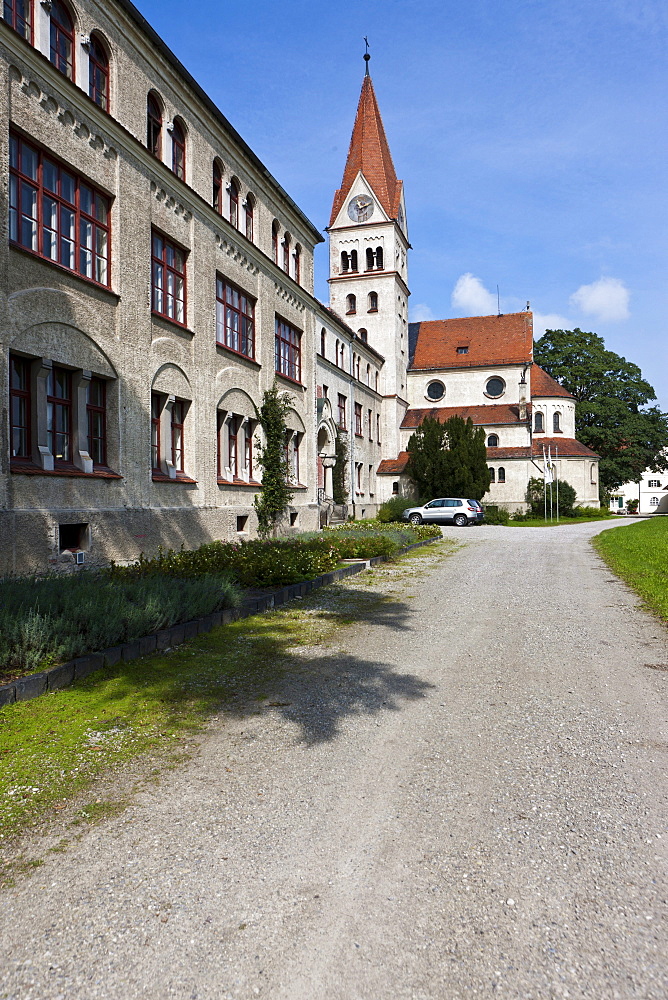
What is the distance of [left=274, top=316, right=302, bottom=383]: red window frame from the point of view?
24516 millimetres

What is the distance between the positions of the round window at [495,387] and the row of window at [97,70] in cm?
3738

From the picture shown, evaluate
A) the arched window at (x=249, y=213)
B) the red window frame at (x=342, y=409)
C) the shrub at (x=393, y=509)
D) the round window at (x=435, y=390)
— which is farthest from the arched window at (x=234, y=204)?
the round window at (x=435, y=390)

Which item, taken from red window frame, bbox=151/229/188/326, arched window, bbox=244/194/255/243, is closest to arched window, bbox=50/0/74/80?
red window frame, bbox=151/229/188/326

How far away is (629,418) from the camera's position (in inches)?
2315

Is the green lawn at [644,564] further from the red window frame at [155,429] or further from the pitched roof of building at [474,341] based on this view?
the pitched roof of building at [474,341]

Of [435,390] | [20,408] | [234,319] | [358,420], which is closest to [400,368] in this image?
[435,390]

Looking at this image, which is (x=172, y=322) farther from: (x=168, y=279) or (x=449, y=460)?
(x=449, y=460)

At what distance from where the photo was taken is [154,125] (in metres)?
16.5

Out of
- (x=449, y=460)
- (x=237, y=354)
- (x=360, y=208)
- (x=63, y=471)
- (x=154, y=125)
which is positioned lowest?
(x=63, y=471)

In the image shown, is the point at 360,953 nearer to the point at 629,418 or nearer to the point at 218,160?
the point at 218,160

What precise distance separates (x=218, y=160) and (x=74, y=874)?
20482 mm

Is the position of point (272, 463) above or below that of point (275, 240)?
below

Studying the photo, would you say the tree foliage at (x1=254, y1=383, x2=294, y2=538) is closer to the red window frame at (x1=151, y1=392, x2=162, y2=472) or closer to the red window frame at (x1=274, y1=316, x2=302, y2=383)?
the red window frame at (x1=274, y1=316, x2=302, y2=383)

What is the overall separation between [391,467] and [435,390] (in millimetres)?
11178
